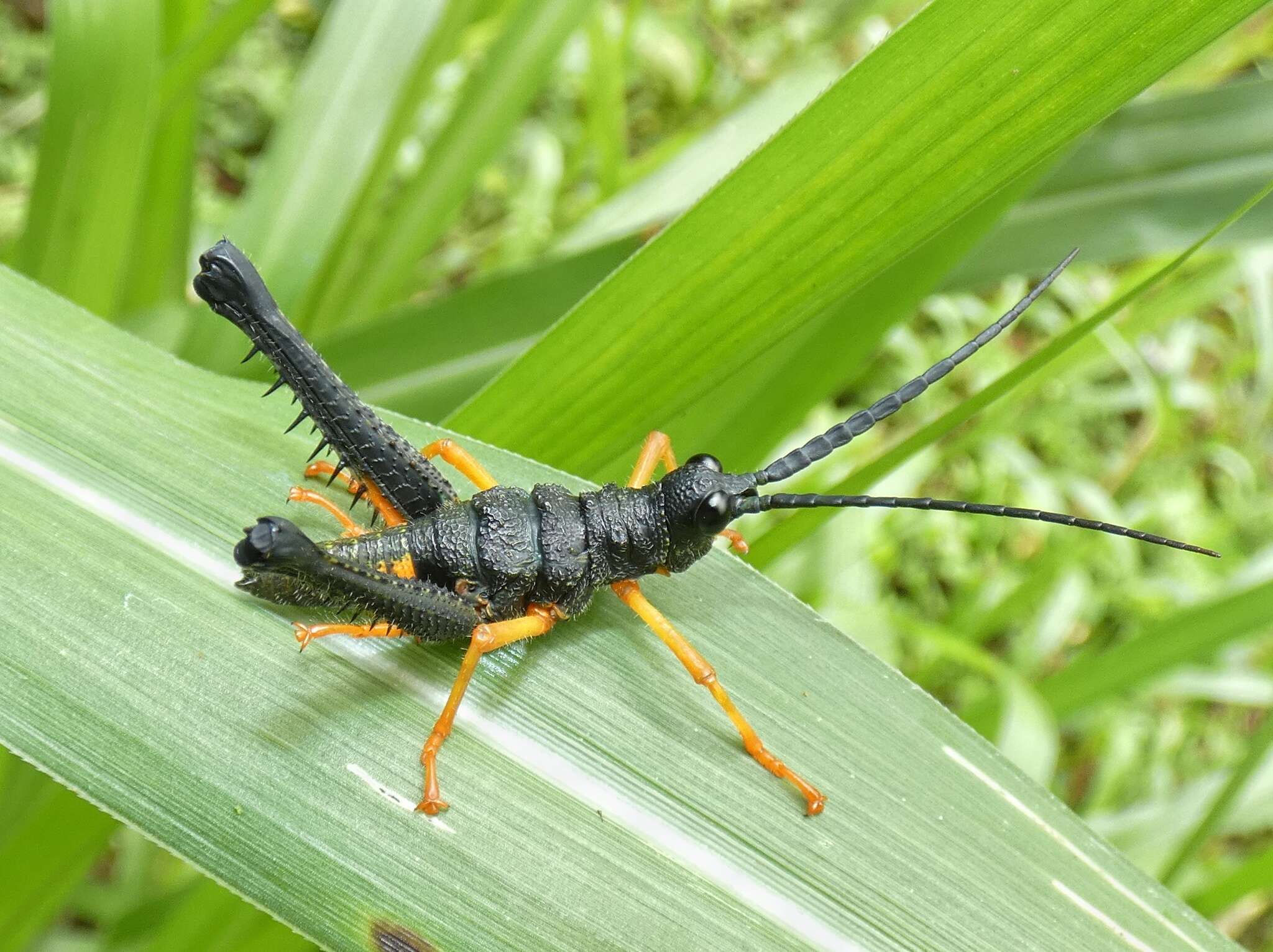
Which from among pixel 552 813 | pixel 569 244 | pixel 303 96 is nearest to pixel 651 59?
pixel 569 244

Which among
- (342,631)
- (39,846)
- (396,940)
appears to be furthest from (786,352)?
(39,846)

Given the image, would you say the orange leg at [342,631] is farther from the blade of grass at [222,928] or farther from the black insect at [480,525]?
the blade of grass at [222,928]

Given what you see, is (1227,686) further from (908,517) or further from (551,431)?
(551,431)

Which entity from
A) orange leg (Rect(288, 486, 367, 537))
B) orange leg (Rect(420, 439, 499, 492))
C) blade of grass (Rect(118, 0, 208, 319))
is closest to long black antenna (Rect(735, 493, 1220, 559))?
orange leg (Rect(420, 439, 499, 492))

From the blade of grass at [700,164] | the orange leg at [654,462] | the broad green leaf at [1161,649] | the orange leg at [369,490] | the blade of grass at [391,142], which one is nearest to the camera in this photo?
the orange leg at [369,490]

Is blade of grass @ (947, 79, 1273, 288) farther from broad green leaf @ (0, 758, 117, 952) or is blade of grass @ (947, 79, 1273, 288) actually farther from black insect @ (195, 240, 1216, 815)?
broad green leaf @ (0, 758, 117, 952)

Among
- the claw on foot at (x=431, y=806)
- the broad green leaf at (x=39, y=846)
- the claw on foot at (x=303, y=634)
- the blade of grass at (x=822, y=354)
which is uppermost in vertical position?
the blade of grass at (x=822, y=354)

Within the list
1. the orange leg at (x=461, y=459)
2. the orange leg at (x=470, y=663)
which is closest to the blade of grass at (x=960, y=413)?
the orange leg at (x=470, y=663)

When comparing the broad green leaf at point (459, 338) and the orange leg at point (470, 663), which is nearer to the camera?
the orange leg at point (470, 663)
